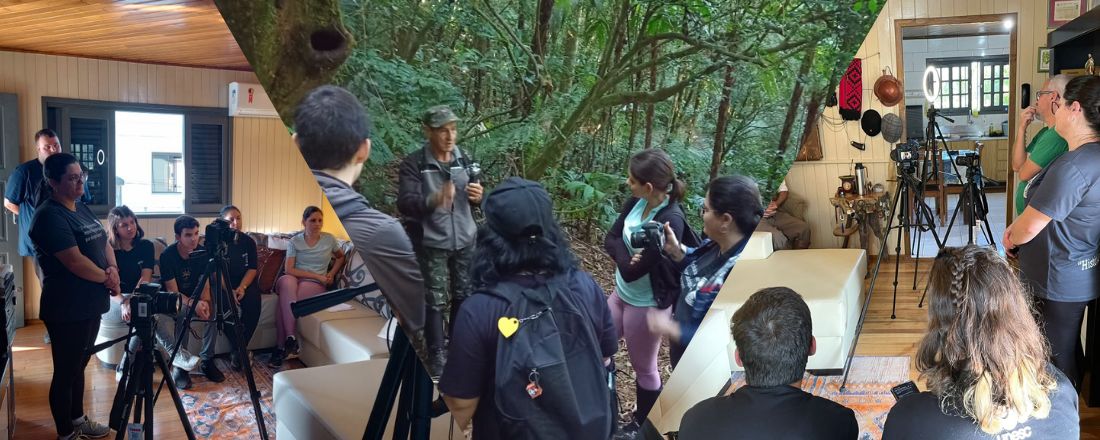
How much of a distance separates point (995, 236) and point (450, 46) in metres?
2.46

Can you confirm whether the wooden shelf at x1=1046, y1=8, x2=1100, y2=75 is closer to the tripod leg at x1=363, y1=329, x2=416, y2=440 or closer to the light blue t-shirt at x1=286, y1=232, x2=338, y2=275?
the light blue t-shirt at x1=286, y1=232, x2=338, y2=275

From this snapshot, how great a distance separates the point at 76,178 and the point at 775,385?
5.62 feet

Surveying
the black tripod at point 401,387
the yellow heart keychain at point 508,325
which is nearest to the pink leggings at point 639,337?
the yellow heart keychain at point 508,325

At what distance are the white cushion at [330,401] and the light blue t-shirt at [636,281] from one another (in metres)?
0.34

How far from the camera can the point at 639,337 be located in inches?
30.5

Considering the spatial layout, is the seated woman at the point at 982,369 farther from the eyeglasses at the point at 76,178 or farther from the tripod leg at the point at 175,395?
the eyeglasses at the point at 76,178

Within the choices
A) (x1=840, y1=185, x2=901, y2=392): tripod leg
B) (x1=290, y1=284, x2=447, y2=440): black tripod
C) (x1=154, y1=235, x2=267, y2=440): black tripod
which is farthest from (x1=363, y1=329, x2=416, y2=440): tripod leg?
(x1=840, y1=185, x2=901, y2=392): tripod leg

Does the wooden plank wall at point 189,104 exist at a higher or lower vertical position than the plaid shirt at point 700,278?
higher

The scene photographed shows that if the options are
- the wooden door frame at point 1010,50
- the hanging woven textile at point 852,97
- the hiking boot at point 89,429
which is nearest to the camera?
the hanging woven textile at point 852,97

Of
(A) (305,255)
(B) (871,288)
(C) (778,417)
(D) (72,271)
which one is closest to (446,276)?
(A) (305,255)

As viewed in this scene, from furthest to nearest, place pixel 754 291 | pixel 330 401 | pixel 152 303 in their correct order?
pixel 152 303
pixel 754 291
pixel 330 401

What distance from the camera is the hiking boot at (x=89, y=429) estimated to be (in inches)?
74.3

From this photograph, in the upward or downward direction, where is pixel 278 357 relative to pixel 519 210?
downward

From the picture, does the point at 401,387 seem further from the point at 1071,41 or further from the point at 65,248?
the point at 1071,41
